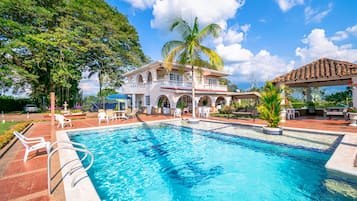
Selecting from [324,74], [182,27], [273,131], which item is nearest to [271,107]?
[273,131]

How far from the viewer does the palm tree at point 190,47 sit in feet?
45.2

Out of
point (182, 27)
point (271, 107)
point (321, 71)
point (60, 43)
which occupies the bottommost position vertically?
point (271, 107)

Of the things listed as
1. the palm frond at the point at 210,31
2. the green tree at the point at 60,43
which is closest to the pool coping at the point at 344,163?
the palm frond at the point at 210,31

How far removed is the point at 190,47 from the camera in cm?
1381

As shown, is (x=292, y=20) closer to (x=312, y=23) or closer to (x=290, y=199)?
(x=312, y=23)

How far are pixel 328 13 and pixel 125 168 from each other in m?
19.9

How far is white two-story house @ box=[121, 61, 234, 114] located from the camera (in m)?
21.5

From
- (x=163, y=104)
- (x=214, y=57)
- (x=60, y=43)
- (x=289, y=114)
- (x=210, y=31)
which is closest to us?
(x=210, y=31)

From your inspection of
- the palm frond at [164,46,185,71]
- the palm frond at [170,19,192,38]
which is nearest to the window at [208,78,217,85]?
the palm frond at [164,46,185,71]

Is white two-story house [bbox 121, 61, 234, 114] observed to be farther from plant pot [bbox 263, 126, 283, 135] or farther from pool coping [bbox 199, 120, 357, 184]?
pool coping [bbox 199, 120, 357, 184]

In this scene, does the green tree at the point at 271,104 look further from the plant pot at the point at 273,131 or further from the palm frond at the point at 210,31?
the palm frond at the point at 210,31

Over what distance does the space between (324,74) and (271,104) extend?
6.74 metres

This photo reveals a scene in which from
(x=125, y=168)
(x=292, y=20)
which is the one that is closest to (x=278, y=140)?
(x=125, y=168)

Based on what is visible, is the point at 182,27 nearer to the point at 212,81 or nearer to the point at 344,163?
the point at 344,163
